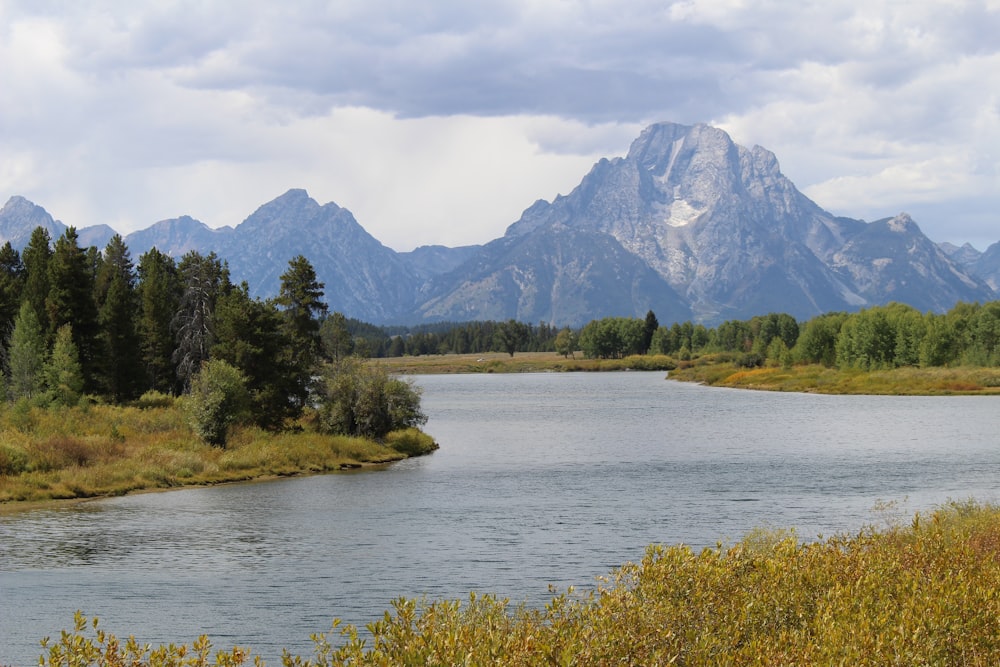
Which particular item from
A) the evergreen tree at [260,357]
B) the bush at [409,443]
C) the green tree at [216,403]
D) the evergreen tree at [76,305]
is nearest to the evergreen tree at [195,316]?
the evergreen tree at [76,305]

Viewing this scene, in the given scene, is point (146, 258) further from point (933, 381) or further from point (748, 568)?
point (933, 381)

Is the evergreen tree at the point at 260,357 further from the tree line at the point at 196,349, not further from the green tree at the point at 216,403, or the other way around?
the green tree at the point at 216,403

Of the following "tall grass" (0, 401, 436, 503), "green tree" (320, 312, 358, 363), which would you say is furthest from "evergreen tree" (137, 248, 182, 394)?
"tall grass" (0, 401, 436, 503)

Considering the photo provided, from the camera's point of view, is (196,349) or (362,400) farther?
(196,349)

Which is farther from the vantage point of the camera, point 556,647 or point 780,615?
point 780,615

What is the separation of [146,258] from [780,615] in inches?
4606

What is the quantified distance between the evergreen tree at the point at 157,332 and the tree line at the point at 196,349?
6.1 inches

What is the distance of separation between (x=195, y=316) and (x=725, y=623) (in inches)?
3281

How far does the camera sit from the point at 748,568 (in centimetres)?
1936

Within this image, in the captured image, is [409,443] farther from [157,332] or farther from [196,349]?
[157,332]

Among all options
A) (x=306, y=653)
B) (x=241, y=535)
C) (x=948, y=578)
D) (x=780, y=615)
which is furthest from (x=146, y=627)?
(x=948, y=578)

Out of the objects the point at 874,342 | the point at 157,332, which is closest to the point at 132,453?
the point at 157,332

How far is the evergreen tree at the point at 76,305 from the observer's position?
89.4 metres

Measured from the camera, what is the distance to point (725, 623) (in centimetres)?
1623
